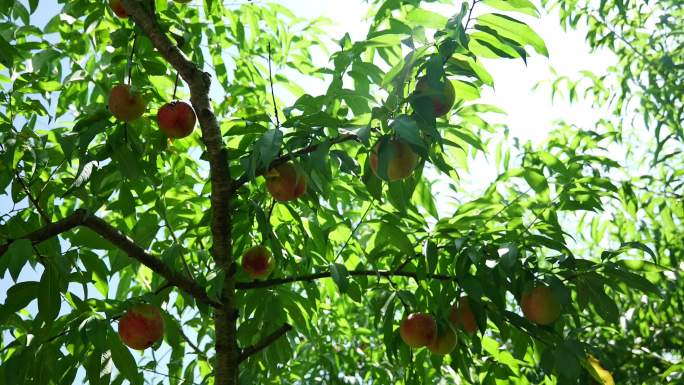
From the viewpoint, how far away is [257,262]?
7.11 feet

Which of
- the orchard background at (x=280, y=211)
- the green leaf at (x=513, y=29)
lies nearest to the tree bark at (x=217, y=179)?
the orchard background at (x=280, y=211)

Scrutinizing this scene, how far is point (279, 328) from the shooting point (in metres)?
2.18

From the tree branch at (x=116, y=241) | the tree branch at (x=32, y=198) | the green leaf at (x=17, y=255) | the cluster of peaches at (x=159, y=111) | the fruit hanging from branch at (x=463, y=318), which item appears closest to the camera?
the green leaf at (x=17, y=255)

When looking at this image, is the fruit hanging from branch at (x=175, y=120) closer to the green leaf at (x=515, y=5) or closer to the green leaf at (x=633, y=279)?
the green leaf at (x=515, y=5)

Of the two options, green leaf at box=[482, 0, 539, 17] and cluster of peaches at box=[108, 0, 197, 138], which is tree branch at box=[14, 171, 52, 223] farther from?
green leaf at box=[482, 0, 539, 17]

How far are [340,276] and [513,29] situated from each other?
2.45 ft

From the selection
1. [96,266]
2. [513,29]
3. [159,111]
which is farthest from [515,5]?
[96,266]

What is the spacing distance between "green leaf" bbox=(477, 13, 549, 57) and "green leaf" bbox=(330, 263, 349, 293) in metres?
0.71

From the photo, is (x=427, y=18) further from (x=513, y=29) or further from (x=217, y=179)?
(x=217, y=179)

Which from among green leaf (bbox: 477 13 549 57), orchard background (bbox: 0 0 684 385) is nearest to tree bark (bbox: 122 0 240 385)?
orchard background (bbox: 0 0 684 385)

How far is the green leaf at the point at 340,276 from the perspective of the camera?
1776 millimetres

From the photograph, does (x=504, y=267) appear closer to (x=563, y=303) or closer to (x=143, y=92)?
(x=563, y=303)

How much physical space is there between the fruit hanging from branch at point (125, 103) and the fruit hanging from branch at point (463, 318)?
3.53 feet

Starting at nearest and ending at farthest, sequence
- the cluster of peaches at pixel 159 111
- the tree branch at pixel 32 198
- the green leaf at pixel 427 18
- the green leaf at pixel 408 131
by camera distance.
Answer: the green leaf at pixel 408 131 → the green leaf at pixel 427 18 → the tree branch at pixel 32 198 → the cluster of peaches at pixel 159 111
